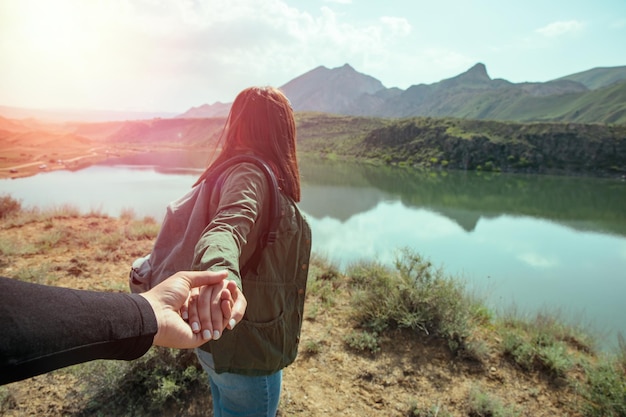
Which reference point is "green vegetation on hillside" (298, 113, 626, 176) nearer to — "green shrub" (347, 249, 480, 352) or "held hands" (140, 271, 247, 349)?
"green shrub" (347, 249, 480, 352)

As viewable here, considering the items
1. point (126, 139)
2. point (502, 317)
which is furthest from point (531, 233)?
point (126, 139)

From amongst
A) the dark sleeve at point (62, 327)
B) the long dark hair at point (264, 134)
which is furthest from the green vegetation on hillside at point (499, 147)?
the dark sleeve at point (62, 327)

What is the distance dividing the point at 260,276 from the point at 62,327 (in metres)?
0.66

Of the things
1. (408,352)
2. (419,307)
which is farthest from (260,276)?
(419,307)

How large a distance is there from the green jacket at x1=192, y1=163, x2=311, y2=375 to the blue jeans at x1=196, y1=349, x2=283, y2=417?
0.05 m

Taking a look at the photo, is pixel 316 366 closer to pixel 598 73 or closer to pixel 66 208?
pixel 66 208

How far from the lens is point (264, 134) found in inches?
51.8

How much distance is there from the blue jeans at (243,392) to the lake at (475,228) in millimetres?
3368

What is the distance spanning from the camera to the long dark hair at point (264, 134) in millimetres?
1299

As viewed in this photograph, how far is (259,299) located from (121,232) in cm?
596

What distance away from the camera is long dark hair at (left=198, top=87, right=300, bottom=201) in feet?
4.26

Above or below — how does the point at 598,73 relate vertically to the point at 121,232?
above

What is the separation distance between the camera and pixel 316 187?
2117 centimetres

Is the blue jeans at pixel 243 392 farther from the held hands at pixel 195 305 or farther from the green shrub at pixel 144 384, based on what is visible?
the green shrub at pixel 144 384
